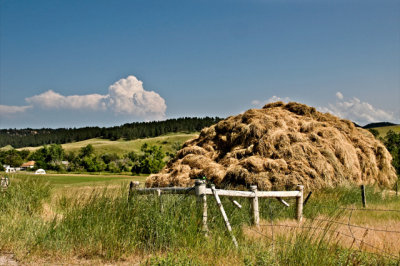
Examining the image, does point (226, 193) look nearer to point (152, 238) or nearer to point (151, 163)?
point (152, 238)

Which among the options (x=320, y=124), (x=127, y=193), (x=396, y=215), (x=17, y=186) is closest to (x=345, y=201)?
(x=396, y=215)

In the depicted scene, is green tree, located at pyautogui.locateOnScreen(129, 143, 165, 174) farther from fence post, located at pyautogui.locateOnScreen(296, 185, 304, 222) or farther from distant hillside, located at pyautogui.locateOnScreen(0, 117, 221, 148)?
distant hillside, located at pyautogui.locateOnScreen(0, 117, 221, 148)

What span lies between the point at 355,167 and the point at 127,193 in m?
10.7

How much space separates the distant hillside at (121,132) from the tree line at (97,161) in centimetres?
4804

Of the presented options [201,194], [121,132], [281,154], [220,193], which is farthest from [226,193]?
[121,132]

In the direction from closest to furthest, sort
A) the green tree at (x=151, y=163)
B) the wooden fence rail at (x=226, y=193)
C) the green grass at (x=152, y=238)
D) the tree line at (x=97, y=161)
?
the green grass at (x=152, y=238)
the wooden fence rail at (x=226, y=193)
the green tree at (x=151, y=163)
the tree line at (x=97, y=161)

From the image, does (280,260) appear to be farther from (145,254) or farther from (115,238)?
(115,238)

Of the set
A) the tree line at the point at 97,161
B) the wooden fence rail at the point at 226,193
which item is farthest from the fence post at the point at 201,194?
the tree line at the point at 97,161

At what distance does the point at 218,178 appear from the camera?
13383 millimetres

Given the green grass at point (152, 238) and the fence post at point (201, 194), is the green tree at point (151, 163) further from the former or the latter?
the fence post at point (201, 194)

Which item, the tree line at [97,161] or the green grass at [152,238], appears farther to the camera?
the tree line at [97,161]

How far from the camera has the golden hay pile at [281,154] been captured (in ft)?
42.3

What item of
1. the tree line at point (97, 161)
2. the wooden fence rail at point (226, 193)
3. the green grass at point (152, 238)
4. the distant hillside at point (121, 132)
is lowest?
the tree line at point (97, 161)

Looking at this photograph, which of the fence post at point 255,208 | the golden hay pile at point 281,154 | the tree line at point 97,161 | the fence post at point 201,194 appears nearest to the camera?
the fence post at point 201,194
